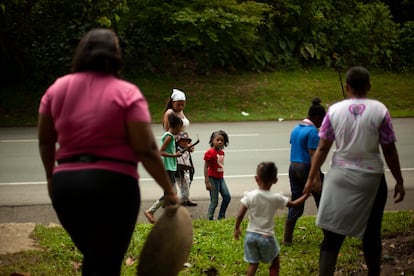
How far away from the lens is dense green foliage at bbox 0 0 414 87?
22.0 m

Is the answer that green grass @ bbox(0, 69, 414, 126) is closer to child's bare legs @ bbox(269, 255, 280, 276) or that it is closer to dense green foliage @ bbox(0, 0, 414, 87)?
dense green foliage @ bbox(0, 0, 414, 87)

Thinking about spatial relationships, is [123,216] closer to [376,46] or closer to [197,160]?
[197,160]

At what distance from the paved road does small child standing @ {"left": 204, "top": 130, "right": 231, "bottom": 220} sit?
61cm

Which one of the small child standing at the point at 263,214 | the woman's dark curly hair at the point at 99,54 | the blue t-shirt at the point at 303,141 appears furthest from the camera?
the blue t-shirt at the point at 303,141

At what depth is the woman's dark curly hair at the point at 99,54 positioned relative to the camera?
3781 millimetres

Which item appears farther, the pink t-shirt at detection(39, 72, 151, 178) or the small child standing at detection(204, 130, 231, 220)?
the small child standing at detection(204, 130, 231, 220)

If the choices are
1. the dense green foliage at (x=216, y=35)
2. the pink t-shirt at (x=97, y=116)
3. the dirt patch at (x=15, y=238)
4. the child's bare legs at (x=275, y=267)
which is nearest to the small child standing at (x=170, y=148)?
the dirt patch at (x=15, y=238)

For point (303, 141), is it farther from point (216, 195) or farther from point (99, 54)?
point (99, 54)

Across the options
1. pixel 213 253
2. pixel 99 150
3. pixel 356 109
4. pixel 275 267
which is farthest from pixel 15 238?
pixel 356 109

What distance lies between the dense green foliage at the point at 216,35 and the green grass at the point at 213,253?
1287cm

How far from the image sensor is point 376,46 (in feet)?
88.3

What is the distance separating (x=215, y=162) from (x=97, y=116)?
474cm

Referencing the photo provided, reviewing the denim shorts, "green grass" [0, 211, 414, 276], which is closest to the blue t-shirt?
"green grass" [0, 211, 414, 276]

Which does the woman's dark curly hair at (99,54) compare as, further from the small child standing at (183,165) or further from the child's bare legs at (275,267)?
the small child standing at (183,165)
